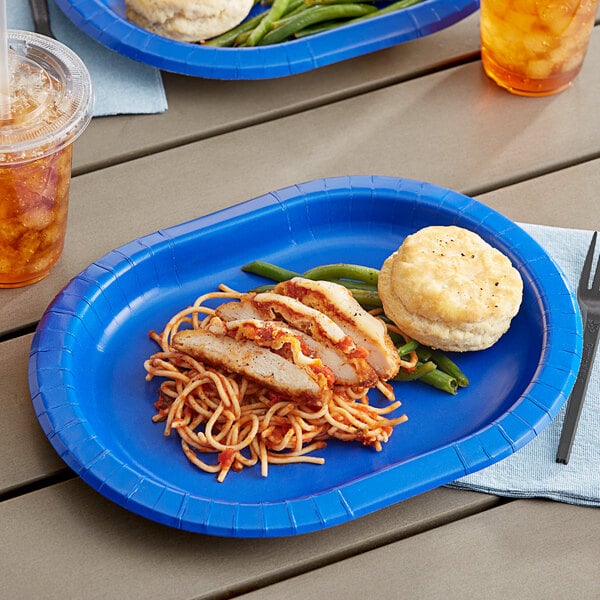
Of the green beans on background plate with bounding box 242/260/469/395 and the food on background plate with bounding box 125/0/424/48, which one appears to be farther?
the food on background plate with bounding box 125/0/424/48

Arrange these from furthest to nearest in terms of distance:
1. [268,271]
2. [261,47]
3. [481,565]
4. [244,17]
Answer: [244,17]
[261,47]
[268,271]
[481,565]

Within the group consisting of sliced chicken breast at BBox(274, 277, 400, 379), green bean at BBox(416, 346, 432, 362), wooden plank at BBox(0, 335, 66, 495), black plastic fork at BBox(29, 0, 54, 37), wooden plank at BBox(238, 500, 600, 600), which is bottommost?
wooden plank at BBox(0, 335, 66, 495)

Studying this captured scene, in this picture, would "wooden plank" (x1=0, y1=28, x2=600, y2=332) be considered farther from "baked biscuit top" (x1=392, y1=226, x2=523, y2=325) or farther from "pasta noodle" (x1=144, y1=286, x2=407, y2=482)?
"pasta noodle" (x1=144, y1=286, x2=407, y2=482)

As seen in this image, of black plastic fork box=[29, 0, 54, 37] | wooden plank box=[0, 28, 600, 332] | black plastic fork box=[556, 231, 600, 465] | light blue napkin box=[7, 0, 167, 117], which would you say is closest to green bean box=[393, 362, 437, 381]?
black plastic fork box=[556, 231, 600, 465]

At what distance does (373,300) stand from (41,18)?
144cm

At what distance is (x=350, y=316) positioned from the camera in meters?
2.10

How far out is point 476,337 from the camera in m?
2.12

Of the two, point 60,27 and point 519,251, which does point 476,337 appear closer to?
point 519,251

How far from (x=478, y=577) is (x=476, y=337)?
0.51 m

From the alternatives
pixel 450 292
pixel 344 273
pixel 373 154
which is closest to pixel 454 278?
pixel 450 292

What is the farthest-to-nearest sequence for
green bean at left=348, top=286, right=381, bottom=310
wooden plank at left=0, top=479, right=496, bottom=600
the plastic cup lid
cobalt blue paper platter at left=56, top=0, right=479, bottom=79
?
cobalt blue paper platter at left=56, top=0, right=479, bottom=79, green bean at left=348, top=286, right=381, bottom=310, the plastic cup lid, wooden plank at left=0, top=479, right=496, bottom=600

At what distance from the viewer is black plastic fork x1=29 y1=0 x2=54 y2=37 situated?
2951mm

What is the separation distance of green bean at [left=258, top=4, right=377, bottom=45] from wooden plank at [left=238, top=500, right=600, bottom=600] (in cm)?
154

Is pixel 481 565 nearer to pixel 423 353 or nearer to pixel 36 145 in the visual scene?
pixel 423 353
